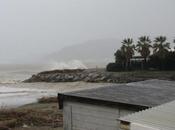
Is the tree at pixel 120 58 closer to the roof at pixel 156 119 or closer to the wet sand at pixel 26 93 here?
the wet sand at pixel 26 93

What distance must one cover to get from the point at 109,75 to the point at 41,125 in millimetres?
47270

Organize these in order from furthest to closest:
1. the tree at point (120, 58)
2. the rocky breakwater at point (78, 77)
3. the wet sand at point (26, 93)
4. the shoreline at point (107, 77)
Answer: the tree at point (120, 58) < the rocky breakwater at point (78, 77) < the shoreline at point (107, 77) < the wet sand at point (26, 93)

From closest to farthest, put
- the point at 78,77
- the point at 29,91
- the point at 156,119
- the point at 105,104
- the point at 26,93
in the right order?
the point at 156,119, the point at 105,104, the point at 26,93, the point at 29,91, the point at 78,77

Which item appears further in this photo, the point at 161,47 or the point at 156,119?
the point at 161,47

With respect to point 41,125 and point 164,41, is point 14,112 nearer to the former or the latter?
point 41,125

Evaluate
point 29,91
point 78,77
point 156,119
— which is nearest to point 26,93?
point 29,91

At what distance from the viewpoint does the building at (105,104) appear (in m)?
12.3

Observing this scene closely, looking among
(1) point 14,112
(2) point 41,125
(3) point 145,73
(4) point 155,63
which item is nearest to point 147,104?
(2) point 41,125

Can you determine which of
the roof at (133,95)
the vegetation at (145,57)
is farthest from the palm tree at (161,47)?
the roof at (133,95)

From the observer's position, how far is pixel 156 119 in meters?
7.89

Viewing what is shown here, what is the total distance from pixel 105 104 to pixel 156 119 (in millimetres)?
4953

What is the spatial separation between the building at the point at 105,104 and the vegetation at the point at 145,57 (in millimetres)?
57576

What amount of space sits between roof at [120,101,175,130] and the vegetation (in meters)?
63.8

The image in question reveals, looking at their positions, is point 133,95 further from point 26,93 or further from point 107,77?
point 107,77
